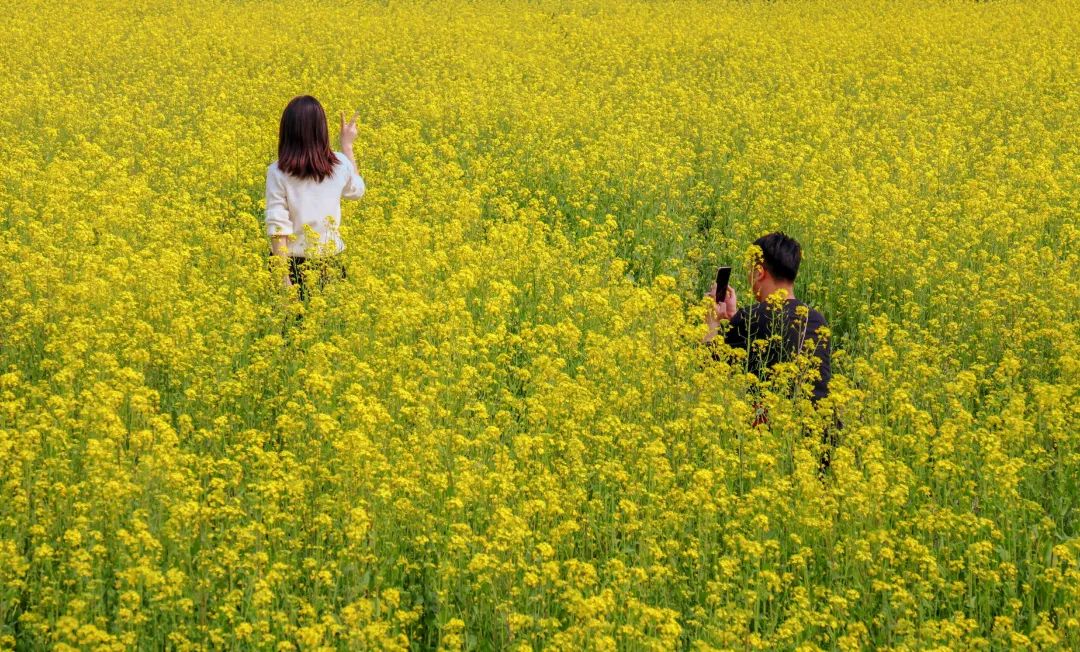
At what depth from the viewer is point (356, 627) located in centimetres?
445

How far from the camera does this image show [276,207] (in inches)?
328

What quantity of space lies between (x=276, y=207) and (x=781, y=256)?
316 cm

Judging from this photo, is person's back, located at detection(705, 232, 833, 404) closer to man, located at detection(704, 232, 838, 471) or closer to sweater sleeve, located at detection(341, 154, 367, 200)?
man, located at detection(704, 232, 838, 471)

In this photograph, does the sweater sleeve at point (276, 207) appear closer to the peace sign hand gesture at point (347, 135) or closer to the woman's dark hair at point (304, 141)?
the woman's dark hair at point (304, 141)

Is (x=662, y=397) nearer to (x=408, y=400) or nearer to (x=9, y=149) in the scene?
(x=408, y=400)

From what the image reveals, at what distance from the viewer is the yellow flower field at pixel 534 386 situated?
16.5 feet

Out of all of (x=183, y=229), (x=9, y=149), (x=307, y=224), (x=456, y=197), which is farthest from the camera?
A: (x=9, y=149)

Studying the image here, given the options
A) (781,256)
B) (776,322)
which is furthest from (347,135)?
(776,322)

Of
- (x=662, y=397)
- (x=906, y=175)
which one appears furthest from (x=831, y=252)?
(x=662, y=397)

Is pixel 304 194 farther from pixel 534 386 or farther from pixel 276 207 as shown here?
pixel 534 386

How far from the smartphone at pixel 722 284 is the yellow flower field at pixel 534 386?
263 millimetres

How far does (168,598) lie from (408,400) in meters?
1.73

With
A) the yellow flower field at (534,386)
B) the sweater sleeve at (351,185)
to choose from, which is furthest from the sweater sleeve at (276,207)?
the sweater sleeve at (351,185)

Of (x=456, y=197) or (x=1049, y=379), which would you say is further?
(x=456, y=197)
